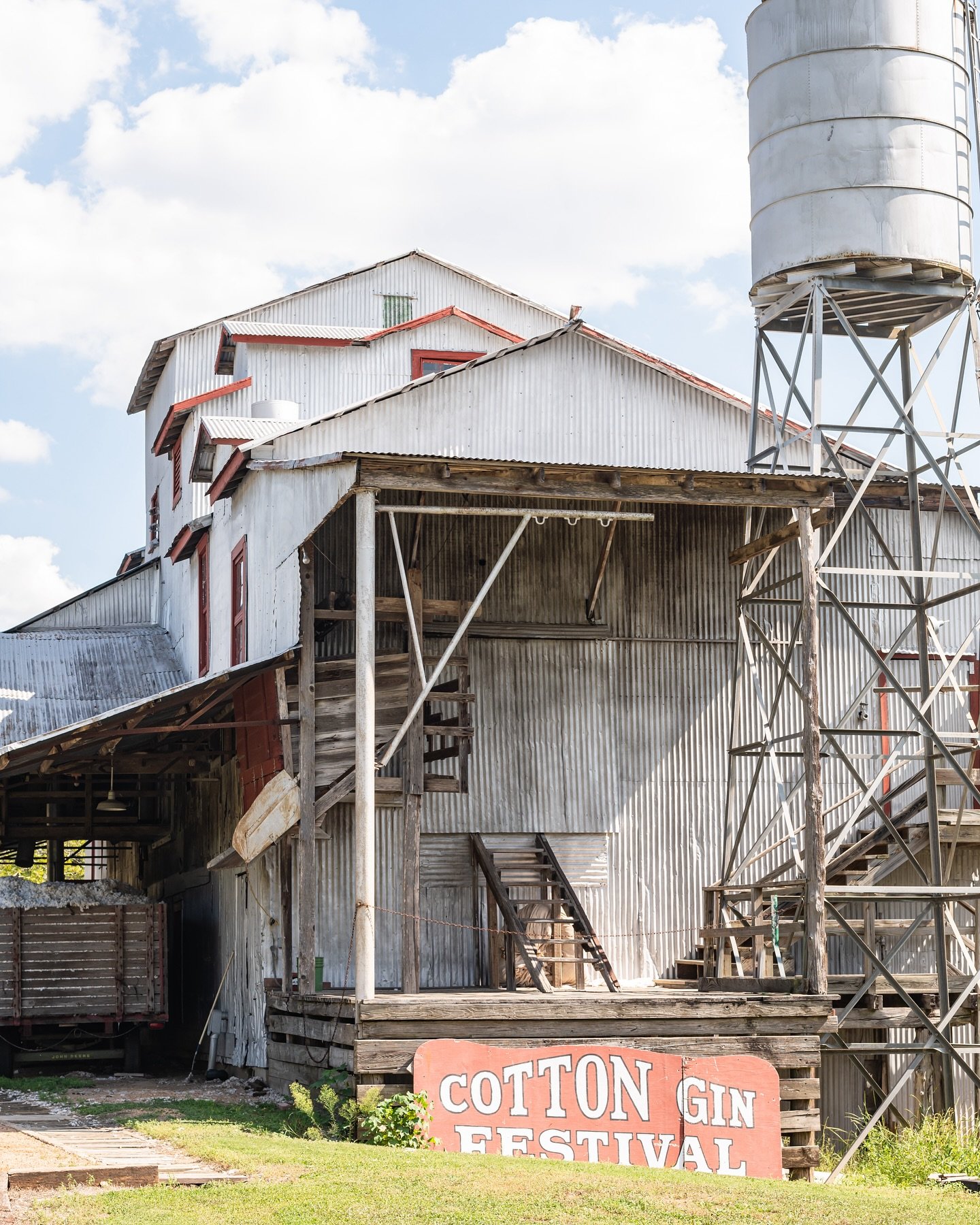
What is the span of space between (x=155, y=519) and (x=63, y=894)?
12343 mm

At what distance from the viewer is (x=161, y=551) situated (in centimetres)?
3228

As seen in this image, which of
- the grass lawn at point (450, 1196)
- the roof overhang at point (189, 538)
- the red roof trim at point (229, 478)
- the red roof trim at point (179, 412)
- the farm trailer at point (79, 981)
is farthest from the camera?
the red roof trim at point (179, 412)

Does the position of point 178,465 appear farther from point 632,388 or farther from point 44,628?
point 632,388

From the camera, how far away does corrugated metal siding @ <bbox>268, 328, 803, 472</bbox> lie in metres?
22.6

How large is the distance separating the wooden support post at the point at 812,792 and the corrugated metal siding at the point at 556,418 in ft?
18.8

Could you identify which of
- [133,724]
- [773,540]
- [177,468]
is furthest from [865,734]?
[177,468]

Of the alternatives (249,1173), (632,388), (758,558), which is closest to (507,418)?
(632,388)

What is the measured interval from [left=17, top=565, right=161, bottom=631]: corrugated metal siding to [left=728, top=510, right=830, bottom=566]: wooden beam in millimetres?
15369

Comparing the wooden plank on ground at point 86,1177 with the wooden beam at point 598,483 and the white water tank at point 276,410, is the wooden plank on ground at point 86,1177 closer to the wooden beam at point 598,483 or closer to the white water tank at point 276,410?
the wooden beam at point 598,483

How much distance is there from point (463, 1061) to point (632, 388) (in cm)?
1201

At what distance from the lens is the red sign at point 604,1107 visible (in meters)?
14.6

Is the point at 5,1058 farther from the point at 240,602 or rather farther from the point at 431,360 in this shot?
the point at 431,360

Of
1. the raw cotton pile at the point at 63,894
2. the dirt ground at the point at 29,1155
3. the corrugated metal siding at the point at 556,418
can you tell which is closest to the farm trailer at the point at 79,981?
the raw cotton pile at the point at 63,894

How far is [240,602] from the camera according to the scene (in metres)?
23.5
